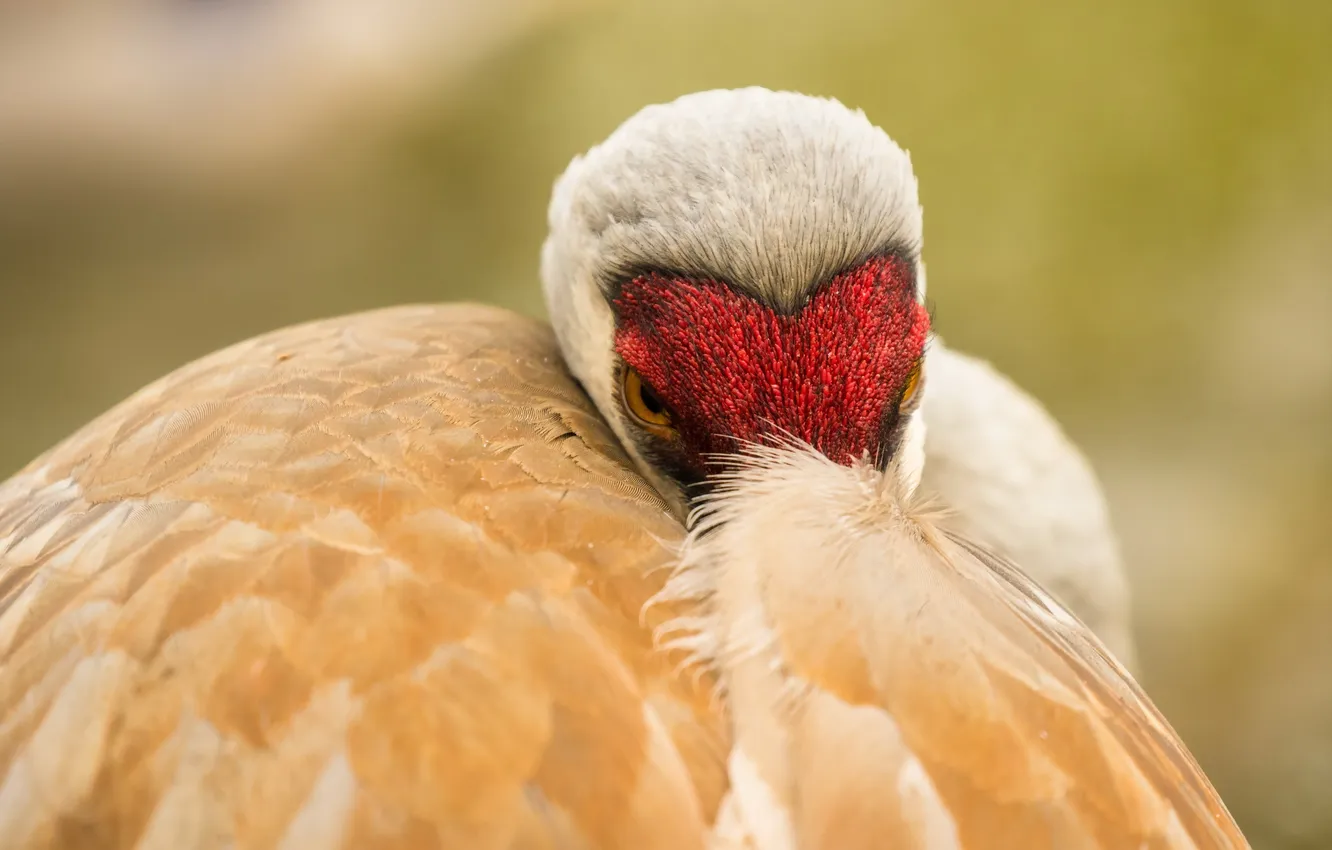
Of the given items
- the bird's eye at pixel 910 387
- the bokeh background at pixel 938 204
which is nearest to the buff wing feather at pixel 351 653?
the bird's eye at pixel 910 387

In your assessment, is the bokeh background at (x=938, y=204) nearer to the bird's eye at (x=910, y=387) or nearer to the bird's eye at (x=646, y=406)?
the bird's eye at (x=910, y=387)

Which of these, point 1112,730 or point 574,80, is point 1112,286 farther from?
point 1112,730

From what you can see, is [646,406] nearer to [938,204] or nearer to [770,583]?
[770,583]

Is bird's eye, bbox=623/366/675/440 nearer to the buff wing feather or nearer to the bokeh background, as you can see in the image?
the buff wing feather

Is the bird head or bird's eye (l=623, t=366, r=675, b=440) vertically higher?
the bird head

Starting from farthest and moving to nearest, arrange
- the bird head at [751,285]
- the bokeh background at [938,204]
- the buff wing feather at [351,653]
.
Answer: the bokeh background at [938,204] → the bird head at [751,285] → the buff wing feather at [351,653]

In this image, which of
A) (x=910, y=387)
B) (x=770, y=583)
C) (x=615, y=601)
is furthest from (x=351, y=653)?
(x=910, y=387)

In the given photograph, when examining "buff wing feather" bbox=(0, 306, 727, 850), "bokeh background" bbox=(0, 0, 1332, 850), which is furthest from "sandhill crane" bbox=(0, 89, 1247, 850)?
"bokeh background" bbox=(0, 0, 1332, 850)
